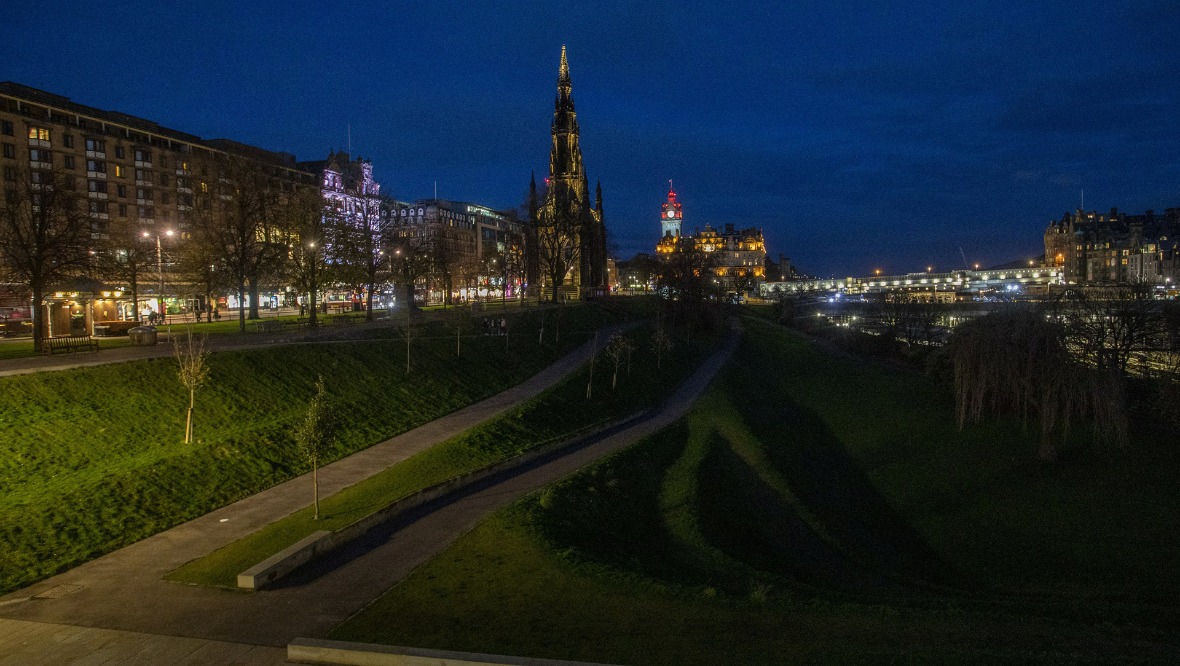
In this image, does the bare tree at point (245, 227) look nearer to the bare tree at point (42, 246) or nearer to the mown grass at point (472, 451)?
the bare tree at point (42, 246)

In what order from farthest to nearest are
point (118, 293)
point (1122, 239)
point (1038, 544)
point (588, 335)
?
point (1122, 239) < point (588, 335) < point (118, 293) < point (1038, 544)

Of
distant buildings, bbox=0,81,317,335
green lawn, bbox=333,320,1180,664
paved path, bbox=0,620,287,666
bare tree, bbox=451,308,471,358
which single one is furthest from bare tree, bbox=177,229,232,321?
paved path, bbox=0,620,287,666

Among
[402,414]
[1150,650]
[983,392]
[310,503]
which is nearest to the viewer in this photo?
[1150,650]

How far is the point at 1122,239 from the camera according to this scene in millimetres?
155750

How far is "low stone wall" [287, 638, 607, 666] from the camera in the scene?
30.6 ft

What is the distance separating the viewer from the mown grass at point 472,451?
14180 mm

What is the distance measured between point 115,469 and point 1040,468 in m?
33.0

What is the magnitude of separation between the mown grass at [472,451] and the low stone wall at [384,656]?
371 centimetres

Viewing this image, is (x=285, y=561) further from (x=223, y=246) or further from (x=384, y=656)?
(x=223, y=246)

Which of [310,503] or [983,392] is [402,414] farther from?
[983,392]

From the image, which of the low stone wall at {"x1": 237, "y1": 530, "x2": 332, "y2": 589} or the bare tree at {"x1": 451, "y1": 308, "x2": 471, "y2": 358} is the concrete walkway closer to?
the low stone wall at {"x1": 237, "y1": 530, "x2": 332, "y2": 589}

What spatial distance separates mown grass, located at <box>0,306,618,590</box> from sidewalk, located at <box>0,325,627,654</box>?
72cm

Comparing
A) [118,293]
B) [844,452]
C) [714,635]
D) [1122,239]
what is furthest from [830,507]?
[1122,239]

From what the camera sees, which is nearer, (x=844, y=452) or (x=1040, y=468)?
(x=1040, y=468)
